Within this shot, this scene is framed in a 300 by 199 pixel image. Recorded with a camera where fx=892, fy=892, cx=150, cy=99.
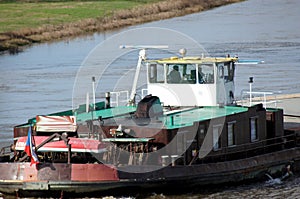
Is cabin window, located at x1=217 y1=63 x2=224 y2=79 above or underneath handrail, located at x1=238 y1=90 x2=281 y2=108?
above

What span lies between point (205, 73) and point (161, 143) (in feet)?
10.4

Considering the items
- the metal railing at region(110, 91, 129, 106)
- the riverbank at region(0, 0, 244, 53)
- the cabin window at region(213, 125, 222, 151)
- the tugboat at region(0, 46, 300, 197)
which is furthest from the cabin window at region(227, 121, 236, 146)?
the riverbank at region(0, 0, 244, 53)

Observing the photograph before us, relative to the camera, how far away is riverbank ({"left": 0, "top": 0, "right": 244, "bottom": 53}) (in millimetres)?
60259

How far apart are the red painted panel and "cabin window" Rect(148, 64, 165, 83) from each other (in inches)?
158

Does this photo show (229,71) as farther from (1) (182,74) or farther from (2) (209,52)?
(2) (209,52)

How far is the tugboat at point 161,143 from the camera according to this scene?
20109mm

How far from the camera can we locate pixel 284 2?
9200 centimetres

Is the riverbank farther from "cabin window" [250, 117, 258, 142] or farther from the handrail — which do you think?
"cabin window" [250, 117, 258, 142]

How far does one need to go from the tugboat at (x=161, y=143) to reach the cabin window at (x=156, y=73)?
21 millimetres

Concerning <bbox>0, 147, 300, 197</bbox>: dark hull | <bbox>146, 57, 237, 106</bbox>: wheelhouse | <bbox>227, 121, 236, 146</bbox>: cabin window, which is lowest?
<bbox>0, 147, 300, 197</bbox>: dark hull

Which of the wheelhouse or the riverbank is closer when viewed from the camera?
the wheelhouse

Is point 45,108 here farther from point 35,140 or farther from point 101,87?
point 35,140

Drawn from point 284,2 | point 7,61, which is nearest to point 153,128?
point 7,61

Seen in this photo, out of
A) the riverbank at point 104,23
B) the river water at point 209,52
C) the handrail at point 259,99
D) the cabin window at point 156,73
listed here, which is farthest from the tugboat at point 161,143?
the riverbank at point 104,23
